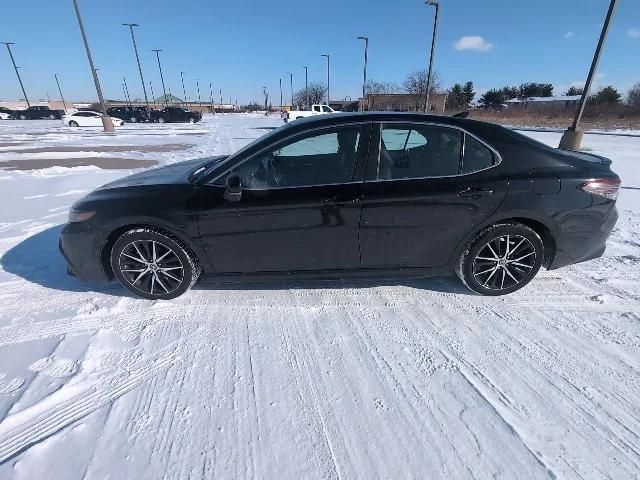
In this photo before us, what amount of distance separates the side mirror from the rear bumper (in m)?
2.79

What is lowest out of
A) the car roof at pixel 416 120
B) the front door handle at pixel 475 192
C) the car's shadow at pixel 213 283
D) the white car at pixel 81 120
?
the white car at pixel 81 120

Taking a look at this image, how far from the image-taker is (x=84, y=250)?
10.1ft

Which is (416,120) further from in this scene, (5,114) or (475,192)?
(5,114)

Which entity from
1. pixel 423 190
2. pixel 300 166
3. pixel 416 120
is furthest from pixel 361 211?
pixel 416 120

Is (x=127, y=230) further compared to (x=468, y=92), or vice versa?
(x=468, y=92)

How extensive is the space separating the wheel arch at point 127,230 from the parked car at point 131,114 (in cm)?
3930

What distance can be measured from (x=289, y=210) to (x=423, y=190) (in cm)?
111

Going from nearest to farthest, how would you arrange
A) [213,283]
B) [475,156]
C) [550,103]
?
[475,156] → [213,283] → [550,103]

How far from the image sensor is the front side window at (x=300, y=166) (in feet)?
A: 9.57

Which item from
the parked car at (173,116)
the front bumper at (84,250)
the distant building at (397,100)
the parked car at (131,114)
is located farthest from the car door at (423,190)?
the distant building at (397,100)

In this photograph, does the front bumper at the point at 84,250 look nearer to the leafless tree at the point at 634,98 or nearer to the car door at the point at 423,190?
the car door at the point at 423,190

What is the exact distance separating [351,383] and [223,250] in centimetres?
153

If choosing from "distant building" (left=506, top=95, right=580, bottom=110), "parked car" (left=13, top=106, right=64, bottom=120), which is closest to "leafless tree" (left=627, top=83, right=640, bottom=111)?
"distant building" (left=506, top=95, right=580, bottom=110)

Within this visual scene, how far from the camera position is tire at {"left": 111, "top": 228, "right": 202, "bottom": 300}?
304cm
